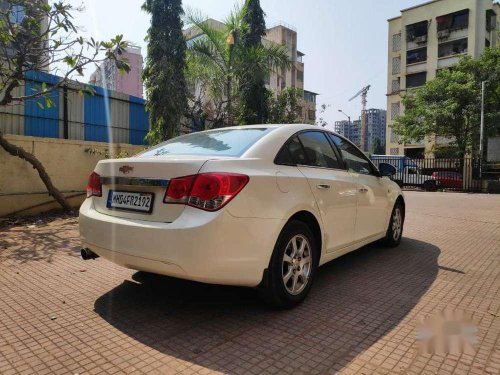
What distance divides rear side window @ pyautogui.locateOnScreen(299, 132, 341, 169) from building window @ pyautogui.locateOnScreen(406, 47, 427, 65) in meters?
48.7

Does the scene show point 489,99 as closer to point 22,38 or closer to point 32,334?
point 22,38

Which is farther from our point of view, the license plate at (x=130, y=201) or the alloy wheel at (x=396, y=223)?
the alloy wheel at (x=396, y=223)

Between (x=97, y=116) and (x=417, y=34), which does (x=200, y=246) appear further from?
(x=417, y=34)

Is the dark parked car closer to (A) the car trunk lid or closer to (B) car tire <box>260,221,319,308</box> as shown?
(B) car tire <box>260,221,319,308</box>

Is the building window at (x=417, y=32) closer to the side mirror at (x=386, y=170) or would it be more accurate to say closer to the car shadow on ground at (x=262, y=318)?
the side mirror at (x=386, y=170)

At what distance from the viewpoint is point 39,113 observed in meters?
9.11

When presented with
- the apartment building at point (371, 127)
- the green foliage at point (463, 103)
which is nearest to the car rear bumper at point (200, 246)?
the green foliage at point (463, 103)

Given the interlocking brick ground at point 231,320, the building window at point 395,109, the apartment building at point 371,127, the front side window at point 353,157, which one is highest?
the apartment building at point 371,127

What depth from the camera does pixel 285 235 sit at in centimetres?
309

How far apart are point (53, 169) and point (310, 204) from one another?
723cm

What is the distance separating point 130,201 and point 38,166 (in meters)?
5.96

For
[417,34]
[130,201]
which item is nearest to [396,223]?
Answer: [130,201]

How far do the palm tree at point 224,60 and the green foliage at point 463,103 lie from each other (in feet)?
52.8

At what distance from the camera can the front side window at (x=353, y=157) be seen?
4.33 m
